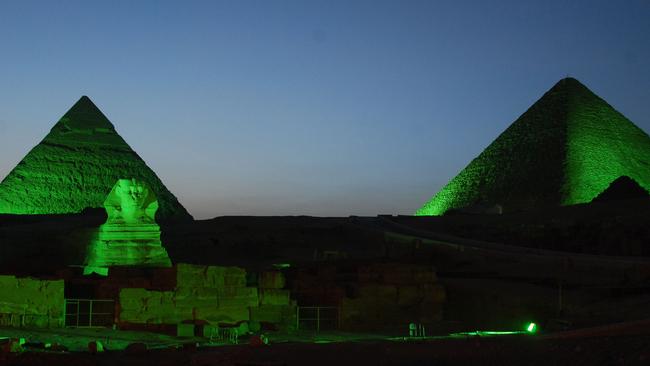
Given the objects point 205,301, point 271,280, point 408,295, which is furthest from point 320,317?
point 205,301

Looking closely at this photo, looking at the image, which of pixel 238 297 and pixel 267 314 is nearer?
pixel 238 297

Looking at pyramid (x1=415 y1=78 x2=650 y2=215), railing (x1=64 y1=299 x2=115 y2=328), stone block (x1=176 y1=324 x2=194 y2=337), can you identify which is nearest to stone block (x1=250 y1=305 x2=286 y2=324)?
stone block (x1=176 y1=324 x2=194 y2=337)

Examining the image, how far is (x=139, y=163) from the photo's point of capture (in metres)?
47.2

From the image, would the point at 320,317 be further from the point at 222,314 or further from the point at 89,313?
the point at 89,313

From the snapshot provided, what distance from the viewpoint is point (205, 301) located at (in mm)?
11969

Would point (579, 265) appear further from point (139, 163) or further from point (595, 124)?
point (595, 124)

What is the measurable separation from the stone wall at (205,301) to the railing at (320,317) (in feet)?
1.36

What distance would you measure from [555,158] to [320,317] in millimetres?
49516

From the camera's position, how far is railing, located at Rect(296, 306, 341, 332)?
12.7 m

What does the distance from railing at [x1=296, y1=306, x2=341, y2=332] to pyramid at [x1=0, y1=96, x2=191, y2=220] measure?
30.0m

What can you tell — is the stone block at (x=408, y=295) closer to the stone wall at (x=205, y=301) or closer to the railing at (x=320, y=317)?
the railing at (x=320, y=317)

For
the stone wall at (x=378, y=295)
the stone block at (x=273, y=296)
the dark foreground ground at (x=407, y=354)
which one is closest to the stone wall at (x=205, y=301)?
the stone block at (x=273, y=296)

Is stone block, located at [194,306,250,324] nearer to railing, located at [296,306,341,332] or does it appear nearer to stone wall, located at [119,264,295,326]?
stone wall, located at [119,264,295,326]

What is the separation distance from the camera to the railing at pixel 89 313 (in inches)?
469
